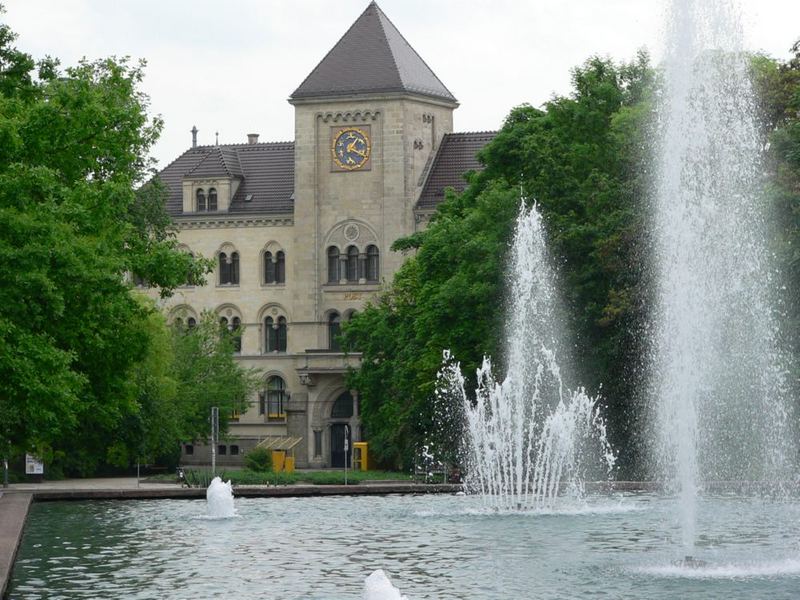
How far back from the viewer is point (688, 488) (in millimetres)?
26062

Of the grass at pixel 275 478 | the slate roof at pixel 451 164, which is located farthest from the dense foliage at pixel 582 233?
the slate roof at pixel 451 164

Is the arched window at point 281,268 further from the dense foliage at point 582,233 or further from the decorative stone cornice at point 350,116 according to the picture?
the dense foliage at point 582,233

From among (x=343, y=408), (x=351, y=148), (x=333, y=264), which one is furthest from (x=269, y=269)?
Answer: (x=343, y=408)

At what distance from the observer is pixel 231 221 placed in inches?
3743

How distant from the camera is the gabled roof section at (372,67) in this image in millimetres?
91875

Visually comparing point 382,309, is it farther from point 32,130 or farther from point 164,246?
point 32,130

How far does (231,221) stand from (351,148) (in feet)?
24.0

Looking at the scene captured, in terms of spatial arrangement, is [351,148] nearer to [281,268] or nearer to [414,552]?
[281,268]

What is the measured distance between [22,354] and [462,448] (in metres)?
22.9

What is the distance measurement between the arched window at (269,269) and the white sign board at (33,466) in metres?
31.0

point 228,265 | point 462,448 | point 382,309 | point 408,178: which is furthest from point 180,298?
point 462,448

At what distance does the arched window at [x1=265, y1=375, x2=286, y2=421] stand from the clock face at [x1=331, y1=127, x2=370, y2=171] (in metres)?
10.8

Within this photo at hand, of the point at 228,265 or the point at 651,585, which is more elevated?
the point at 228,265

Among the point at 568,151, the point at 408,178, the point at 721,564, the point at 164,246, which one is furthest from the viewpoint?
the point at 408,178
